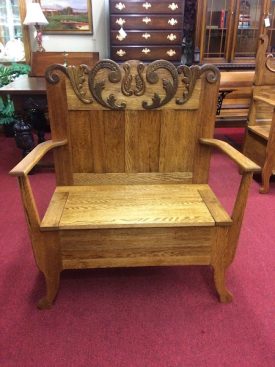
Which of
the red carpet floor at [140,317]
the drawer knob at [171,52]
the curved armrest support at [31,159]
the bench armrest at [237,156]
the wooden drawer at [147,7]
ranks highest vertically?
the wooden drawer at [147,7]

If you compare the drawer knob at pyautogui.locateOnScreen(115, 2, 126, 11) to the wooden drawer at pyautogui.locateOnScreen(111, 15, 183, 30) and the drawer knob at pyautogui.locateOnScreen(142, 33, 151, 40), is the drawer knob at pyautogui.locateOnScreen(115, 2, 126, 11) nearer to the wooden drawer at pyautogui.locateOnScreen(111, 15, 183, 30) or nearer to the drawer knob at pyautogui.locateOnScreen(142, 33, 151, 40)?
the wooden drawer at pyautogui.locateOnScreen(111, 15, 183, 30)

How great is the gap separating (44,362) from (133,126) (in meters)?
1.09

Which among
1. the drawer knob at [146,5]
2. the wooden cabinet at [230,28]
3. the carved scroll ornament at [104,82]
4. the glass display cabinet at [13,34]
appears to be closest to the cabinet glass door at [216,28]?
the wooden cabinet at [230,28]

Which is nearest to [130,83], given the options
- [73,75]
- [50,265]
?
[73,75]

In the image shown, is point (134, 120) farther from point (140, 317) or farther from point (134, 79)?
point (140, 317)

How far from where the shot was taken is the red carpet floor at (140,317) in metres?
1.27

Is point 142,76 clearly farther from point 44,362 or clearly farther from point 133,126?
point 44,362

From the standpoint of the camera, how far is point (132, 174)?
1.68 metres

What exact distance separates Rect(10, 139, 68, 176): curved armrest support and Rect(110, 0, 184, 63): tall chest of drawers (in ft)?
10.1

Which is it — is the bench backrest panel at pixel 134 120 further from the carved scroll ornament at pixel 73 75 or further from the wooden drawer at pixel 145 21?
the wooden drawer at pixel 145 21

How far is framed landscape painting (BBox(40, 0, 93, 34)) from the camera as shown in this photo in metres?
4.30

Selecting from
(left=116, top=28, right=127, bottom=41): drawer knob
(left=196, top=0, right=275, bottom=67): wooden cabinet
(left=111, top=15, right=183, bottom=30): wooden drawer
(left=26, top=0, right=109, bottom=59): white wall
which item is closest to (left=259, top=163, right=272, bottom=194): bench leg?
(left=196, top=0, right=275, bottom=67): wooden cabinet

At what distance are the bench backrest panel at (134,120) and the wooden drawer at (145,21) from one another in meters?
3.01

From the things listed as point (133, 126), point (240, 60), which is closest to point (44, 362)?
point (133, 126)
